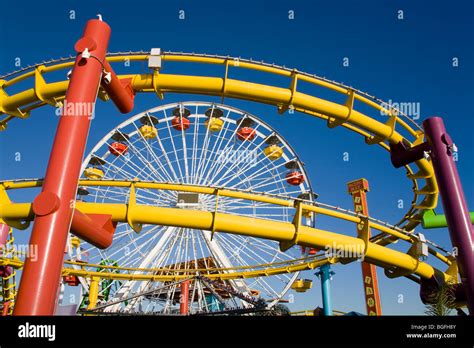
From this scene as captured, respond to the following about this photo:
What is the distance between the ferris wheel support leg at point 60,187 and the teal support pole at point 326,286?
12.5 m

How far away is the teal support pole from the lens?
51.9 feet

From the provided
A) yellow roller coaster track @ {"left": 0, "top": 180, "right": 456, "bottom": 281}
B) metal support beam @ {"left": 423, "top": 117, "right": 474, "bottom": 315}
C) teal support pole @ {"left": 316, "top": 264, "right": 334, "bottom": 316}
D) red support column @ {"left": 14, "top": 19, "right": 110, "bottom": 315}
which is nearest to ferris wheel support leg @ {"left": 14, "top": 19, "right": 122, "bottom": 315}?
red support column @ {"left": 14, "top": 19, "right": 110, "bottom": 315}

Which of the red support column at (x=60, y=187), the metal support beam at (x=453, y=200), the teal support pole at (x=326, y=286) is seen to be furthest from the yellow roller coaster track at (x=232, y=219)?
the teal support pole at (x=326, y=286)

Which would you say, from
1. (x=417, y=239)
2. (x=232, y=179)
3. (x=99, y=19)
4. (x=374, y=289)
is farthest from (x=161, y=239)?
(x=99, y=19)

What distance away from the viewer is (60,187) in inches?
194

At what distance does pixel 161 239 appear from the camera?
1758cm

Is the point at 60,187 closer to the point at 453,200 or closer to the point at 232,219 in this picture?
the point at 232,219

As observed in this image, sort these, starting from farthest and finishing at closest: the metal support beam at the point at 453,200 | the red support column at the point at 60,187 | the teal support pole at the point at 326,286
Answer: the teal support pole at the point at 326,286 → the metal support beam at the point at 453,200 → the red support column at the point at 60,187

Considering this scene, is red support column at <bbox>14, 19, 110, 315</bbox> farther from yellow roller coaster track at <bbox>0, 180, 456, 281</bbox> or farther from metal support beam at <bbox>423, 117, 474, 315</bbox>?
metal support beam at <bbox>423, 117, 474, 315</bbox>

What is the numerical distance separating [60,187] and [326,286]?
13.2m

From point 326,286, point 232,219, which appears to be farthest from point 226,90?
point 326,286

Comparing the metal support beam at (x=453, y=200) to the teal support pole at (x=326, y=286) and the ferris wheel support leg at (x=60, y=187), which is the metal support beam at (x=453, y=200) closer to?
the ferris wheel support leg at (x=60, y=187)

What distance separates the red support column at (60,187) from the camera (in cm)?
446
